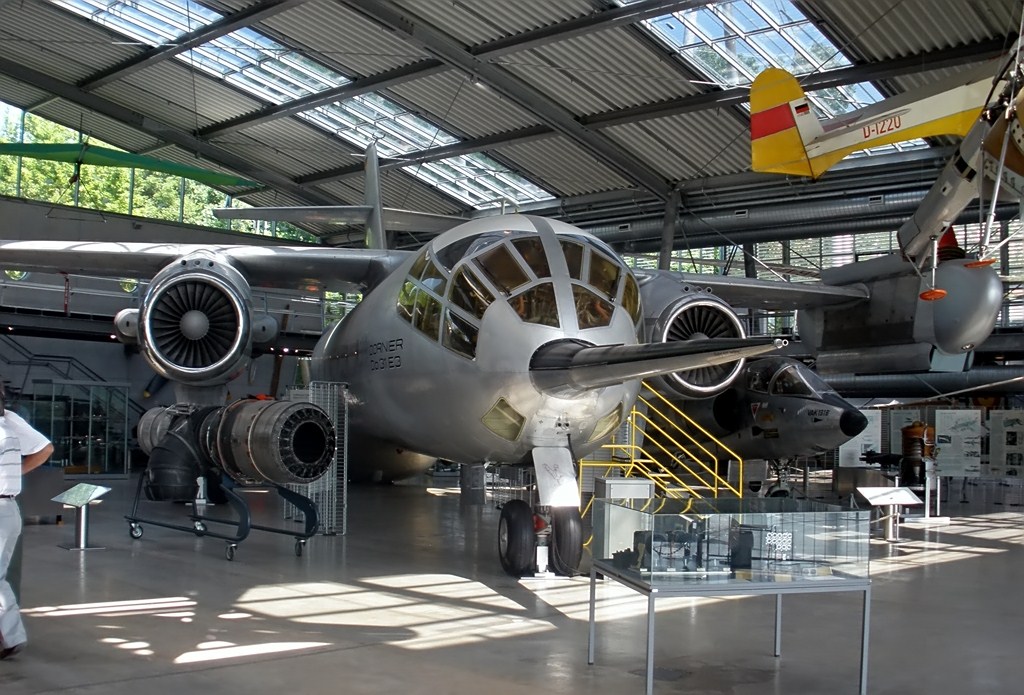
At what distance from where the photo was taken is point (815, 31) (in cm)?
1866

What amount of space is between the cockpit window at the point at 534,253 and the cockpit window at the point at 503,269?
97 mm

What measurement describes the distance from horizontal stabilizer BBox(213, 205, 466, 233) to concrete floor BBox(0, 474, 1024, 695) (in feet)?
17.8

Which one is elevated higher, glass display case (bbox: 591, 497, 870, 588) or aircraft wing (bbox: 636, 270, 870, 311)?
aircraft wing (bbox: 636, 270, 870, 311)

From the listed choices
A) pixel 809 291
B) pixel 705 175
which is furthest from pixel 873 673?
pixel 705 175

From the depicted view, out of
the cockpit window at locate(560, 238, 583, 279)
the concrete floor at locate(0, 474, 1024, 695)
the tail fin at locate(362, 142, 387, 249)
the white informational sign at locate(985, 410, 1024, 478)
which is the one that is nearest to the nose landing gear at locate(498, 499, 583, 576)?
the concrete floor at locate(0, 474, 1024, 695)

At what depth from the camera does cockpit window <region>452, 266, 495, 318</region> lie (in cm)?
888

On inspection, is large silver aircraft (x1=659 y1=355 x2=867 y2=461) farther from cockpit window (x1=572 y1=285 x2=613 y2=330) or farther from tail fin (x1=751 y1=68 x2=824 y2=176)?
cockpit window (x1=572 y1=285 x2=613 y2=330)

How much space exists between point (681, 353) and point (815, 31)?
551 inches

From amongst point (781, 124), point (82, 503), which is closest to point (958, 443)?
point (781, 124)

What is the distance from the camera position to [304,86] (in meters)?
25.6

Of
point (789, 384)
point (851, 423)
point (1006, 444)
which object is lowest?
point (1006, 444)

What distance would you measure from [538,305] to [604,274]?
0.85m

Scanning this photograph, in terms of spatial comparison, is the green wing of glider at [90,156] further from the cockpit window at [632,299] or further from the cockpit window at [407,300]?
the cockpit window at [632,299]

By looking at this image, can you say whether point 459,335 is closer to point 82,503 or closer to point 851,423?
point 82,503
